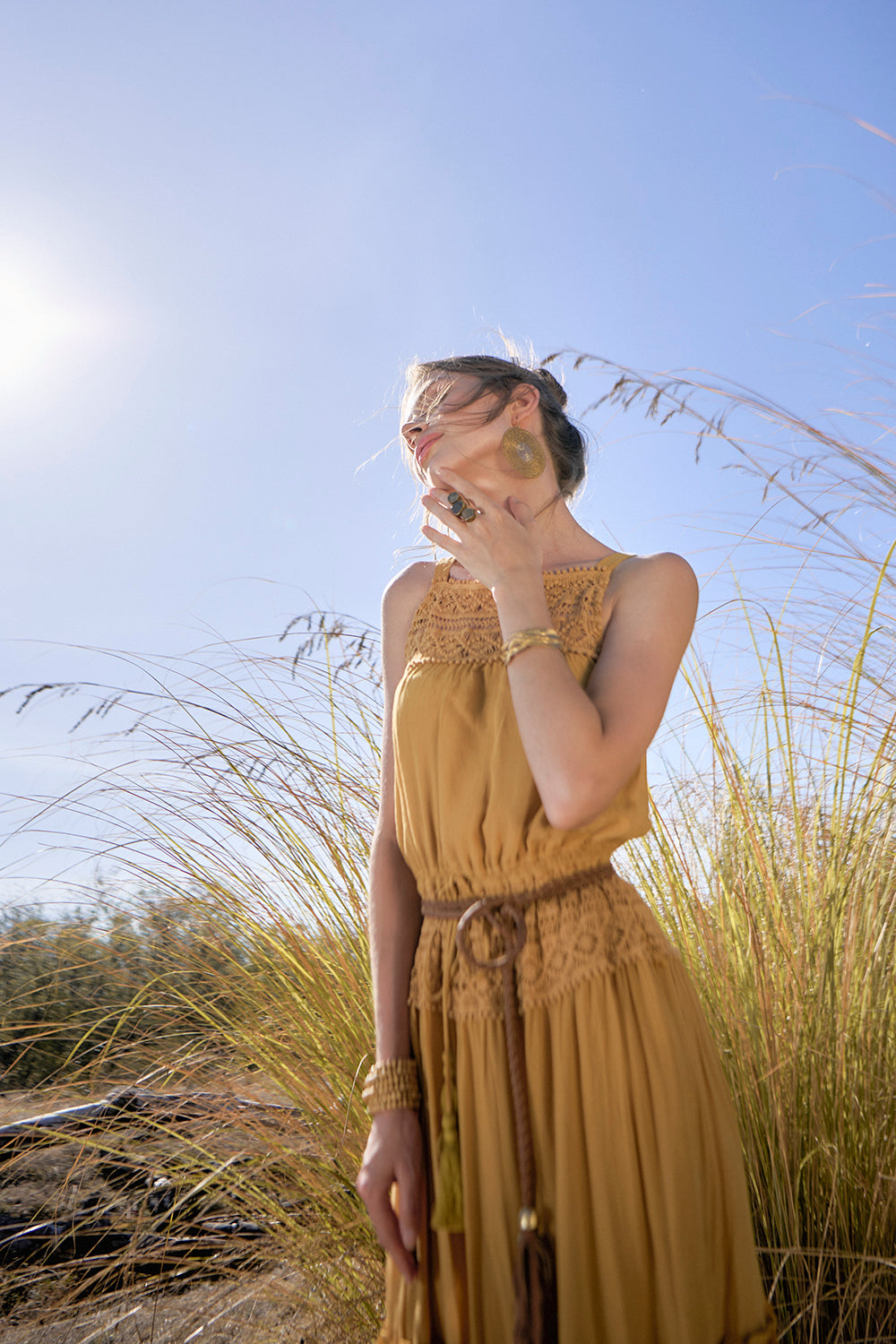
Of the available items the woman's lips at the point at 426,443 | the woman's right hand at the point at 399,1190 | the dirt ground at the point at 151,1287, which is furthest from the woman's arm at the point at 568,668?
the dirt ground at the point at 151,1287

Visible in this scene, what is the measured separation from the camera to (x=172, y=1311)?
1.88 meters

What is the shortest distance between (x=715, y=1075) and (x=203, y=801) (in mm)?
1472

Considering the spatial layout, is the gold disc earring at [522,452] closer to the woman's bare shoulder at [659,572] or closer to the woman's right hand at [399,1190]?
the woman's bare shoulder at [659,572]

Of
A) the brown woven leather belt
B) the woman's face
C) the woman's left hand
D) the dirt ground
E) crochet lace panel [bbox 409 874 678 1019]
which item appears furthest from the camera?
the dirt ground

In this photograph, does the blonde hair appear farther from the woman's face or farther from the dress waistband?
the dress waistband

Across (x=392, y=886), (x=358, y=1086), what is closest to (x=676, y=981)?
(x=392, y=886)

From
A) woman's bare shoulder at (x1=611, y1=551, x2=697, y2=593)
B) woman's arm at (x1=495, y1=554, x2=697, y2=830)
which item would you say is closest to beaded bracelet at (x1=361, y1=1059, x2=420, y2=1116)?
woman's arm at (x1=495, y1=554, x2=697, y2=830)

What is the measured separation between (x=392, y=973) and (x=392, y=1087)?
0.14 metres

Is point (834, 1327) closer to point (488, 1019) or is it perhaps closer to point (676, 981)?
point (676, 981)

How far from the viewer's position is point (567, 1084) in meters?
1.04

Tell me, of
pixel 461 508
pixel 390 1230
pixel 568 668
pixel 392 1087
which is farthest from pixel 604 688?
pixel 390 1230

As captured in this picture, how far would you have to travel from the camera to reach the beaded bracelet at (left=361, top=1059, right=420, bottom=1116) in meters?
1.10

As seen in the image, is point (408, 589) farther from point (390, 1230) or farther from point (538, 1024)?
point (390, 1230)

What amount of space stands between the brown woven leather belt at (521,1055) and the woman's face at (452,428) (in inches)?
26.2
